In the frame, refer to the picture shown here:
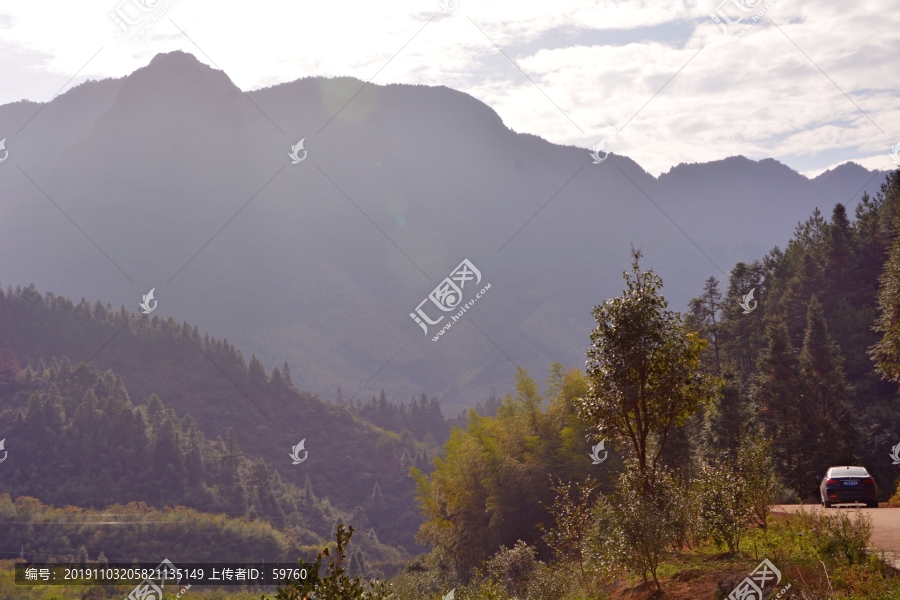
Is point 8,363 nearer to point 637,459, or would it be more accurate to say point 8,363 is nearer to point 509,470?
point 509,470

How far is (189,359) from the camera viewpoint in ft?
430

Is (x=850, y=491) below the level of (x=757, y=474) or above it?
below

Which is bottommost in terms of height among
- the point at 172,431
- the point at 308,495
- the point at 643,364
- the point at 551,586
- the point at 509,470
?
the point at 308,495

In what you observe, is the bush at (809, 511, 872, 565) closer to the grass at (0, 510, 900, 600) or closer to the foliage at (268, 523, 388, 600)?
the grass at (0, 510, 900, 600)

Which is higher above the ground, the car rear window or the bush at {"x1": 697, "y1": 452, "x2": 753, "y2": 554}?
the bush at {"x1": 697, "y1": 452, "x2": 753, "y2": 554}

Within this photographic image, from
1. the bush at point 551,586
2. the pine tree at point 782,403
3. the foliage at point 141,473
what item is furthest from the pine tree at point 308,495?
the bush at point 551,586

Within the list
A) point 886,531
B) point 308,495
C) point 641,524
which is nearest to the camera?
point 641,524

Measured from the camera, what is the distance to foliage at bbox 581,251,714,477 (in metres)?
12.3

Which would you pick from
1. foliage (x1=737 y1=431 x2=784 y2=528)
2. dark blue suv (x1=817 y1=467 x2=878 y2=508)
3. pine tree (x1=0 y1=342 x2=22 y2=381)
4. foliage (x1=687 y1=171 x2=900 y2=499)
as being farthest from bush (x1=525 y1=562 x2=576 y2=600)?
pine tree (x1=0 y1=342 x2=22 y2=381)

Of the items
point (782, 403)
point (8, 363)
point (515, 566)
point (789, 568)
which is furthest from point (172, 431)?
point (789, 568)

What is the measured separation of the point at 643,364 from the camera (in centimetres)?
1227

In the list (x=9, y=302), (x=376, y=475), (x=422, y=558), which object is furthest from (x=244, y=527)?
(x=9, y=302)

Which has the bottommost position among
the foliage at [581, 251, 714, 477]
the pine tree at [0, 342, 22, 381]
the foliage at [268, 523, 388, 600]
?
the foliage at [268, 523, 388, 600]

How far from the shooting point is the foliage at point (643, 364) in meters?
12.3
